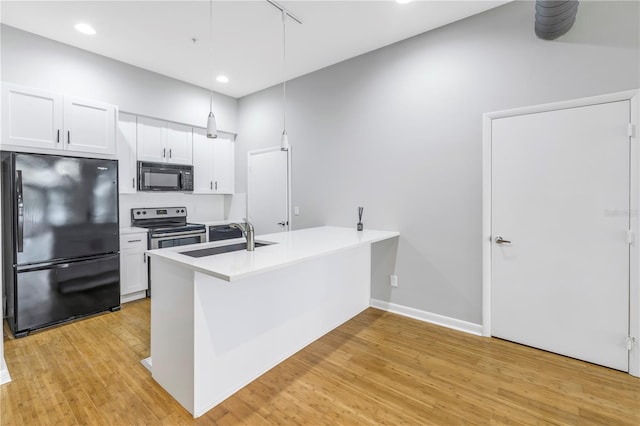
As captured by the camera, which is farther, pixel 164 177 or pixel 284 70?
pixel 164 177

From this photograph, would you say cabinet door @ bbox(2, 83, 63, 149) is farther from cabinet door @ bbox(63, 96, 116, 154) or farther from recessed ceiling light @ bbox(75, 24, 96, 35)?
recessed ceiling light @ bbox(75, 24, 96, 35)

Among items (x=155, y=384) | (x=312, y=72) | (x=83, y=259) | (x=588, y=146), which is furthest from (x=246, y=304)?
(x=312, y=72)

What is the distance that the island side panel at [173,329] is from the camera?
1.93m

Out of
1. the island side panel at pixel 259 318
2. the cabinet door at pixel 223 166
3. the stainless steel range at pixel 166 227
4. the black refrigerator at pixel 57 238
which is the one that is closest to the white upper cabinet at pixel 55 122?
the black refrigerator at pixel 57 238

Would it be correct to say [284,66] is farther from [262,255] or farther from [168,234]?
[262,255]

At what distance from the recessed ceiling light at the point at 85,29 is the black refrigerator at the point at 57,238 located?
1317mm

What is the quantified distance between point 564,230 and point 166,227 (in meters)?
4.47

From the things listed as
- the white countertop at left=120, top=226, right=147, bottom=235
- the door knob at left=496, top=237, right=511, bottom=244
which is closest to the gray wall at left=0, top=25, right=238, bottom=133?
the white countertop at left=120, top=226, right=147, bottom=235

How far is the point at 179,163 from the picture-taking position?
4.61 metres

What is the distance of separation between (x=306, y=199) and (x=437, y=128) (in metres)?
1.94

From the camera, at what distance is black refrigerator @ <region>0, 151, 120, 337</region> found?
9.64 ft

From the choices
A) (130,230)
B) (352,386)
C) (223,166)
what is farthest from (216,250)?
(223,166)

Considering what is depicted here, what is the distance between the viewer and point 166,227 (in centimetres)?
425

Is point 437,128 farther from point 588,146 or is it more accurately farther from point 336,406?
point 336,406
